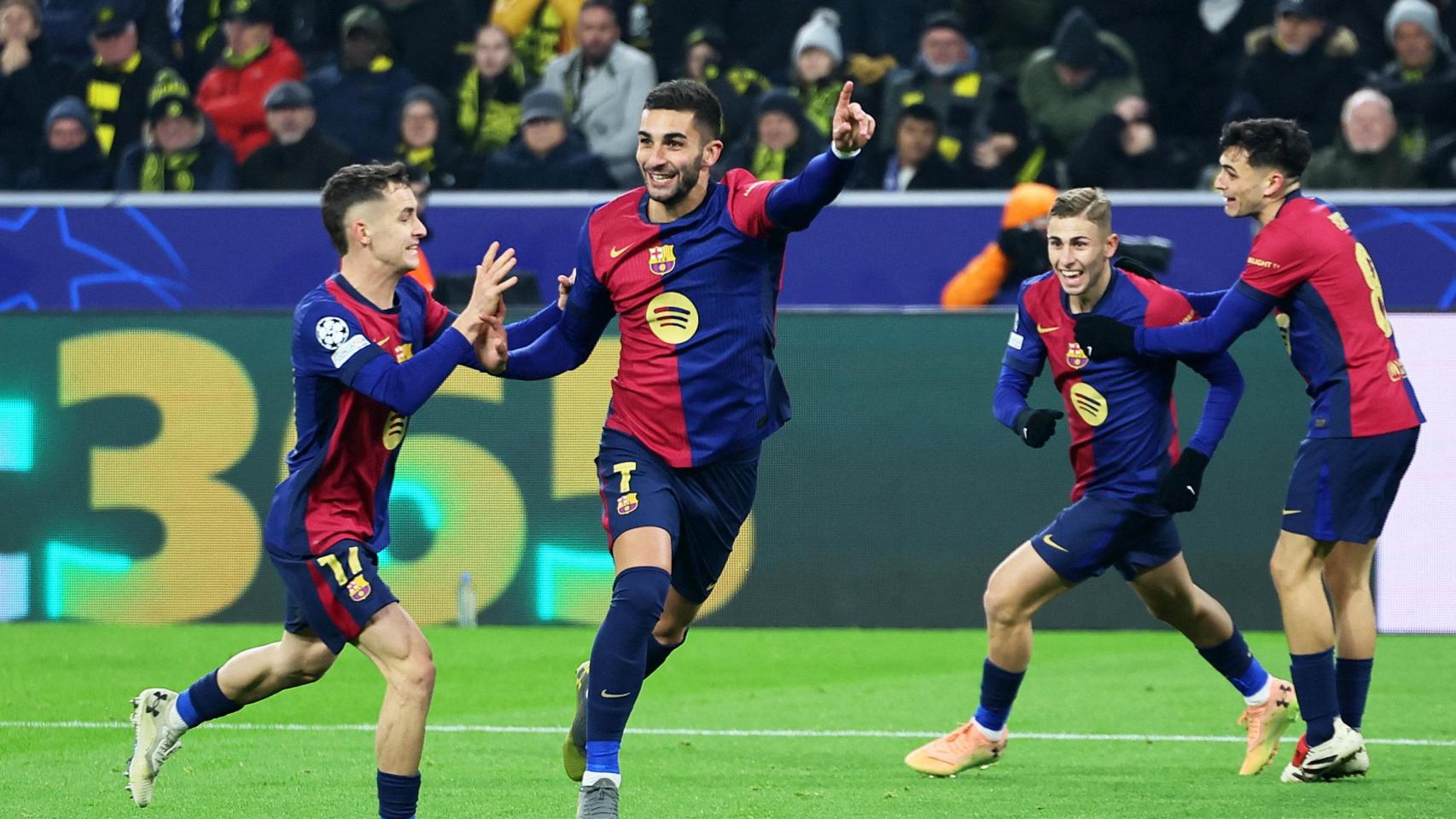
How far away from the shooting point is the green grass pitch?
21.2 ft

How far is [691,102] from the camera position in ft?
19.6

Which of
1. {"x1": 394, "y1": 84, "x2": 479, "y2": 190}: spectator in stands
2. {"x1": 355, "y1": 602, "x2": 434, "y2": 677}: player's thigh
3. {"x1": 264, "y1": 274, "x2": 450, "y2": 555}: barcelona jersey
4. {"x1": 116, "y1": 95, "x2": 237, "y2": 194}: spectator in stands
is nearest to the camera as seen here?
{"x1": 355, "y1": 602, "x2": 434, "y2": 677}: player's thigh

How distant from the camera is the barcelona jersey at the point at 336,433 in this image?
5.69 m

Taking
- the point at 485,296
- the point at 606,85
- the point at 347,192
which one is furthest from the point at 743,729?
the point at 606,85

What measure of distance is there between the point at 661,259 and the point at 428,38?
9318mm

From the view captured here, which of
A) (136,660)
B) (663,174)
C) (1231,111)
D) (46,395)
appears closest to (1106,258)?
(663,174)

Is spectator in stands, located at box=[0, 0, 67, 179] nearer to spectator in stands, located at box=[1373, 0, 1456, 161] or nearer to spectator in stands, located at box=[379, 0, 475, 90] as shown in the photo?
spectator in stands, located at box=[379, 0, 475, 90]

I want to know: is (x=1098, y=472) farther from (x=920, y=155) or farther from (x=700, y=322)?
(x=920, y=155)

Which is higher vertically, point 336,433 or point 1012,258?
point 336,433

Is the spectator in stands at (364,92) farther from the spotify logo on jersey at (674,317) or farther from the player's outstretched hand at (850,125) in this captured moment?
the player's outstretched hand at (850,125)

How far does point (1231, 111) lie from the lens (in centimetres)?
1370

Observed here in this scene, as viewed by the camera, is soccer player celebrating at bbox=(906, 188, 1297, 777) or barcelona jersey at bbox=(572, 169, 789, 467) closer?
barcelona jersey at bbox=(572, 169, 789, 467)

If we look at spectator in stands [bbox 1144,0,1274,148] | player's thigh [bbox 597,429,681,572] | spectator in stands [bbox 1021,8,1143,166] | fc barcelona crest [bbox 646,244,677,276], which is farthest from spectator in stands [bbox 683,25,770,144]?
player's thigh [bbox 597,429,681,572]

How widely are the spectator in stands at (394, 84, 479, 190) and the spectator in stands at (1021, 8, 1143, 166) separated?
3.76 meters
